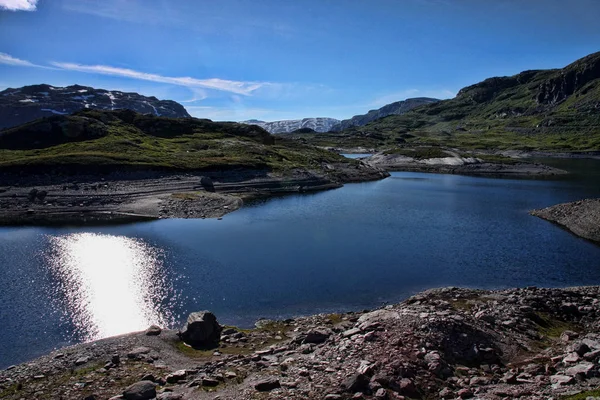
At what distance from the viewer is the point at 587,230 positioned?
198 ft

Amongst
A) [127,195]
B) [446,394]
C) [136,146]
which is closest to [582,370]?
[446,394]

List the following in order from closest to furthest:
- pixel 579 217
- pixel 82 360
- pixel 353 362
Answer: pixel 353 362
pixel 82 360
pixel 579 217

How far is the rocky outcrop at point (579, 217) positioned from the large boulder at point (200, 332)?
55.3 meters

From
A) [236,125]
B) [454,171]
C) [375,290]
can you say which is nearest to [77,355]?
[375,290]

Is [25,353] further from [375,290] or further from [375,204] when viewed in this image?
[375,204]

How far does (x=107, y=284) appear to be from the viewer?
40.8 metres

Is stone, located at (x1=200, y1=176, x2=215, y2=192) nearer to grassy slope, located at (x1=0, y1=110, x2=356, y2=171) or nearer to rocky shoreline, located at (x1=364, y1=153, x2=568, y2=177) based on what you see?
grassy slope, located at (x1=0, y1=110, x2=356, y2=171)

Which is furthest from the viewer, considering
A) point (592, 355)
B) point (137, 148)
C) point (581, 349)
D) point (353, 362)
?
point (137, 148)

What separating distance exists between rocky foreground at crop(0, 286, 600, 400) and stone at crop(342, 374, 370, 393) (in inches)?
1.8

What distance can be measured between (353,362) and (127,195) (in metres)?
76.2

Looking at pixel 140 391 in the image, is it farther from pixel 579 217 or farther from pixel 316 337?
pixel 579 217

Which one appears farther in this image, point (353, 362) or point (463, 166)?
point (463, 166)

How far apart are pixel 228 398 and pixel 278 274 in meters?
25.1

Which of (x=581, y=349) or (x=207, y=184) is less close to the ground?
(x=207, y=184)
